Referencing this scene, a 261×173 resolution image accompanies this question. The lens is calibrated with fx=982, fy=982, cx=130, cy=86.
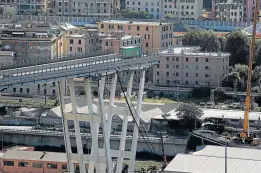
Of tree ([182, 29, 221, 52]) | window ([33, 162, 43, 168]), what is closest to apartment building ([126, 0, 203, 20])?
tree ([182, 29, 221, 52])

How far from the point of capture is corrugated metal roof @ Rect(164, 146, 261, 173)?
1723cm

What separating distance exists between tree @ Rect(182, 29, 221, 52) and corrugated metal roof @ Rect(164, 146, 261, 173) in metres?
15.3

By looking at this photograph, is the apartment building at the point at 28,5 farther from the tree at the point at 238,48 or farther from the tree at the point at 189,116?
the tree at the point at 189,116

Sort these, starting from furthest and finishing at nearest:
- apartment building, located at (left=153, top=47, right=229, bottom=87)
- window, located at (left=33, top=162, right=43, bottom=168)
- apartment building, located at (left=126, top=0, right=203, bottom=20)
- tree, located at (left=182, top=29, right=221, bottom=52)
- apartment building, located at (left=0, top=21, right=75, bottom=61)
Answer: apartment building, located at (left=126, top=0, right=203, bottom=20), tree, located at (left=182, top=29, right=221, bottom=52), apartment building, located at (left=153, top=47, right=229, bottom=87), apartment building, located at (left=0, top=21, right=75, bottom=61), window, located at (left=33, top=162, right=43, bottom=168)

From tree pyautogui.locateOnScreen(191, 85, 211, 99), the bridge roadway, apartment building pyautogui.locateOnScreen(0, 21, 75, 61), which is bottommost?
tree pyautogui.locateOnScreen(191, 85, 211, 99)

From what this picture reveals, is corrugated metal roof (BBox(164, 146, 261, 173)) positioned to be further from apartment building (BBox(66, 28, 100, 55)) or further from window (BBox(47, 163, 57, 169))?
apartment building (BBox(66, 28, 100, 55))

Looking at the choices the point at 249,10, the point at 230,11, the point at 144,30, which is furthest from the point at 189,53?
the point at 230,11

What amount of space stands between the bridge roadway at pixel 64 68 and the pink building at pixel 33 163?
98.5 inches

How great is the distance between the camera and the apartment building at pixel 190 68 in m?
30.0

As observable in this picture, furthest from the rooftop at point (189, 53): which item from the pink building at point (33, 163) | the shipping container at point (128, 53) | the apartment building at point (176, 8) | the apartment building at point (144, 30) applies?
the apartment building at point (176, 8)

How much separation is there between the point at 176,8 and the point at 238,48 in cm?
1209

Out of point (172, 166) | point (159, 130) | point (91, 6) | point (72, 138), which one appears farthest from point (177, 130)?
point (91, 6)

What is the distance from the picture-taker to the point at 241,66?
1192 inches

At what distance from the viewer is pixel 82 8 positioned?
44438 mm
